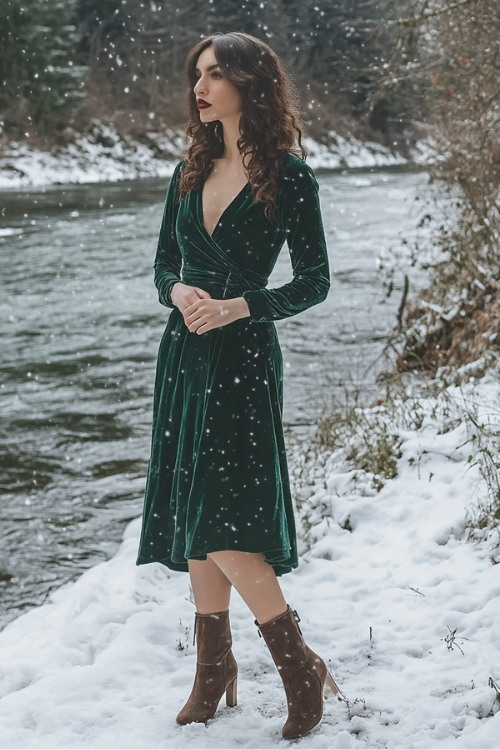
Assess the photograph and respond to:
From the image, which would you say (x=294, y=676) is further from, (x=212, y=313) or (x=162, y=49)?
(x=162, y=49)

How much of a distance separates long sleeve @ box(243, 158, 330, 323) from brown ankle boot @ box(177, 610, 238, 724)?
100 centimetres

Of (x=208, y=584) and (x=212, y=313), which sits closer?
(x=212, y=313)

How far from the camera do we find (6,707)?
2996 mm

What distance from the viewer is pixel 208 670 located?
2.84 m

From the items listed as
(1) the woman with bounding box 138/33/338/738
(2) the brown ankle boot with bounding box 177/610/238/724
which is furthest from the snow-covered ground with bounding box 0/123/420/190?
(2) the brown ankle boot with bounding box 177/610/238/724

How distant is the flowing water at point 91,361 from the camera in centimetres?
563

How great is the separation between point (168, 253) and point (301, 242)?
53cm

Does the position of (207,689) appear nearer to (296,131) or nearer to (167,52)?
(296,131)

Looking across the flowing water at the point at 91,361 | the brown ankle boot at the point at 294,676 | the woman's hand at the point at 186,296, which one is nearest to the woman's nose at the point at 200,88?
the woman's hand at the point at 186,296

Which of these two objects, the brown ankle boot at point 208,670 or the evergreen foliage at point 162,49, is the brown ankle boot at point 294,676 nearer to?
the brown ankle boot at point 208,670

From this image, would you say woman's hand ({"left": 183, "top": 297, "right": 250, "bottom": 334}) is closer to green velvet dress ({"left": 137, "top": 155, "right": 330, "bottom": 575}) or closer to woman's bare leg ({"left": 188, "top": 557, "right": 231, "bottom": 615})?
green velvet dress ({"left": 137, "top": 155, "right": 330, "bottom": 575})

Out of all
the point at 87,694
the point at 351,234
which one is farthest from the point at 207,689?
the point at 351,234

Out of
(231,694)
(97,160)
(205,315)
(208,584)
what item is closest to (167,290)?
(205,315)

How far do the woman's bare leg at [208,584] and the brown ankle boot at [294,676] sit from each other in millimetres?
173
